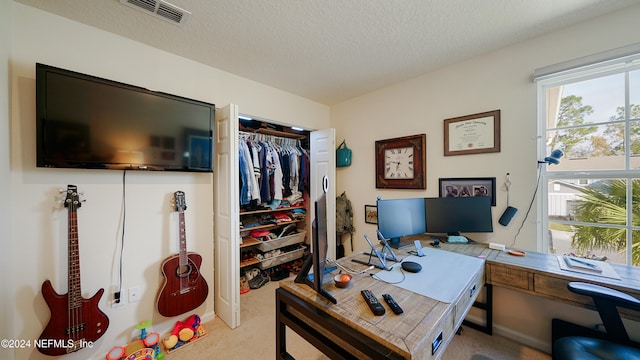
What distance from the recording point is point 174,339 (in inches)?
67.7

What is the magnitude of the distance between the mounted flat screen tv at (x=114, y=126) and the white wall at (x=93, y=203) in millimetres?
160

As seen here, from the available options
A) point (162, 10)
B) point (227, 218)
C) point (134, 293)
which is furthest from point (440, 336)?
point (162, 10)

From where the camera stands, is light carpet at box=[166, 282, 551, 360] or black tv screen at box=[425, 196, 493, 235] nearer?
light carpet at box=[166, 282, 551, 360]

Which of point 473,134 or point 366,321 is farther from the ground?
point 473,134

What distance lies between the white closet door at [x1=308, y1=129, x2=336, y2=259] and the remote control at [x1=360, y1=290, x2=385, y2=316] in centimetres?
174

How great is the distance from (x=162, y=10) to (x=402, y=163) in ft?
8.05

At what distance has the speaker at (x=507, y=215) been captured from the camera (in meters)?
1.78

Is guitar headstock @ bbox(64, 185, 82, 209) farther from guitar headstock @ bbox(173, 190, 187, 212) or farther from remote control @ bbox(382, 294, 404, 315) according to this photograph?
remote control @ bbox(382, 294, 404, 315)

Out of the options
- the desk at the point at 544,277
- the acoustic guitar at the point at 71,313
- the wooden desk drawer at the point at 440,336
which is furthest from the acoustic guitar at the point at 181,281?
the desk at the point at 544,277

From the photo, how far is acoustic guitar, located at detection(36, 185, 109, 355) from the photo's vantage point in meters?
1.36

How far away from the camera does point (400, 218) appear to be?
71.8 inches

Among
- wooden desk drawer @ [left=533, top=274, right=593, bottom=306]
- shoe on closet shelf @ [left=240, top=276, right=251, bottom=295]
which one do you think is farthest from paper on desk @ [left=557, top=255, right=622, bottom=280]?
shoe on closet shelf @ [left=240, top=276, right=251, bottom=295]

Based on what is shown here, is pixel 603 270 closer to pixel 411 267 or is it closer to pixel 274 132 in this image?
pixel 411 267

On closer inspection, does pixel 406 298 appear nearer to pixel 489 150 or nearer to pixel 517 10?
pixel 489 150
